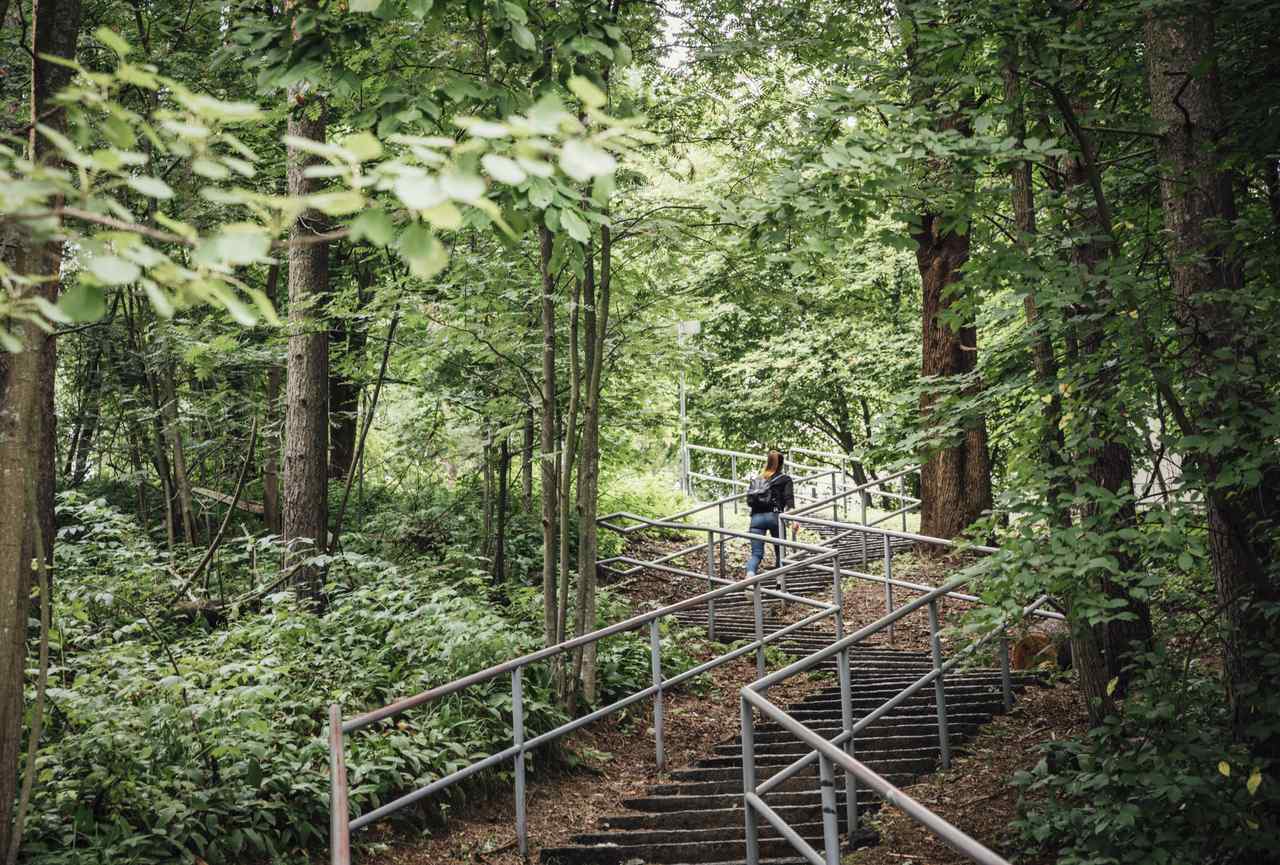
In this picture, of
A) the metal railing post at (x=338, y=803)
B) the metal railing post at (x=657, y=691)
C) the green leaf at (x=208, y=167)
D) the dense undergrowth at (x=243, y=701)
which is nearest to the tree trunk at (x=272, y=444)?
the dense undergrowth at (x=243, y=701)

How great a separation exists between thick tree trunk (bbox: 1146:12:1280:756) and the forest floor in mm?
1759

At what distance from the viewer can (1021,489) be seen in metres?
5.29

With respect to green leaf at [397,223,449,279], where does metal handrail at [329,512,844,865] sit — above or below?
below

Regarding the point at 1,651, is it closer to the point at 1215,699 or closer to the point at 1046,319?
the point at 1046,319

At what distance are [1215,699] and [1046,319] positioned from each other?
7.43ft

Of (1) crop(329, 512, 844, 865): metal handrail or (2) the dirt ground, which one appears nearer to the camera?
(1) crop(329, 512, 844, 865): metal handrail

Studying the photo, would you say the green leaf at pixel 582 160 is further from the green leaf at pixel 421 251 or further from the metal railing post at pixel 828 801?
the metal railing post at pixel 828 801

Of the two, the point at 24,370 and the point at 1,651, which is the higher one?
the point at 24,370

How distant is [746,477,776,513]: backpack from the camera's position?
12.7 meters

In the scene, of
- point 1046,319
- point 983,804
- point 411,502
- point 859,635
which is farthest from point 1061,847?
point 411,502

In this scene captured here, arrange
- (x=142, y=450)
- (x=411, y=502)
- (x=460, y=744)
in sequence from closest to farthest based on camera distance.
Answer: (x=460, y=744) → (x=142, y=450) → (x=411, y=502)

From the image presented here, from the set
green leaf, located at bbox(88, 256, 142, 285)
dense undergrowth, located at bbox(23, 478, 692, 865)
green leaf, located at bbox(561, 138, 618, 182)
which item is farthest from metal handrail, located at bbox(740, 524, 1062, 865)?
dense undergrowth, located at bbox(23, 478, 692, 865)

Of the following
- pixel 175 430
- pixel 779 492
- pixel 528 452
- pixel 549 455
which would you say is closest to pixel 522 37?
pixel 549 455

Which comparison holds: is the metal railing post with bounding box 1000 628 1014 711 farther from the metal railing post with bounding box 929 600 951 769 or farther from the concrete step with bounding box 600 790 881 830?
the concrete step with bounding box 600 790 881 830
